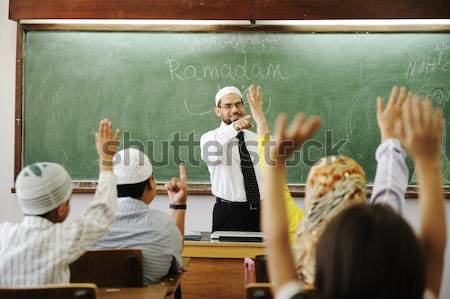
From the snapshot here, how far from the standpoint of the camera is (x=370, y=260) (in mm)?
904

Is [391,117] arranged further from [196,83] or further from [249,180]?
[196,83]

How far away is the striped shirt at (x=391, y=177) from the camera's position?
141 cm

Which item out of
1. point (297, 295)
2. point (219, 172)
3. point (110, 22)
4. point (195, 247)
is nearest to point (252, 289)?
point (297, 295)

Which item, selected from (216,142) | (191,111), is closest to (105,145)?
(216,142)

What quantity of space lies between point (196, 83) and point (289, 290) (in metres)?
3.71

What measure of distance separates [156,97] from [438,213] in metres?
3.76

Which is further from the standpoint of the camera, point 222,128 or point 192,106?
point 192,106

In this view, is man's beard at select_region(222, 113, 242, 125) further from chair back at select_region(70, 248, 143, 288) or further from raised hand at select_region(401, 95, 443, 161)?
raised hand at select_region(401, 95, 443, 161)

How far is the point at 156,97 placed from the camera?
4.86 meters

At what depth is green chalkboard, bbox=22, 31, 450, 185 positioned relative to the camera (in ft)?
15.6

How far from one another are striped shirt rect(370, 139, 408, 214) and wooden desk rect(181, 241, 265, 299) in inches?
70.7

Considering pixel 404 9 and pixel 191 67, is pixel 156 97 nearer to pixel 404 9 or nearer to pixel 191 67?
pixel 191 67

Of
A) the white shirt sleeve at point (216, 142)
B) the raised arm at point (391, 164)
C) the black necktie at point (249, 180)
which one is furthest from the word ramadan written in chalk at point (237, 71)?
the raised arm at point (391, 164)

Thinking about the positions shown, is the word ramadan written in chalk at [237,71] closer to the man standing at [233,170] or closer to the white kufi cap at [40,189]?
the man standing at [233,170]
